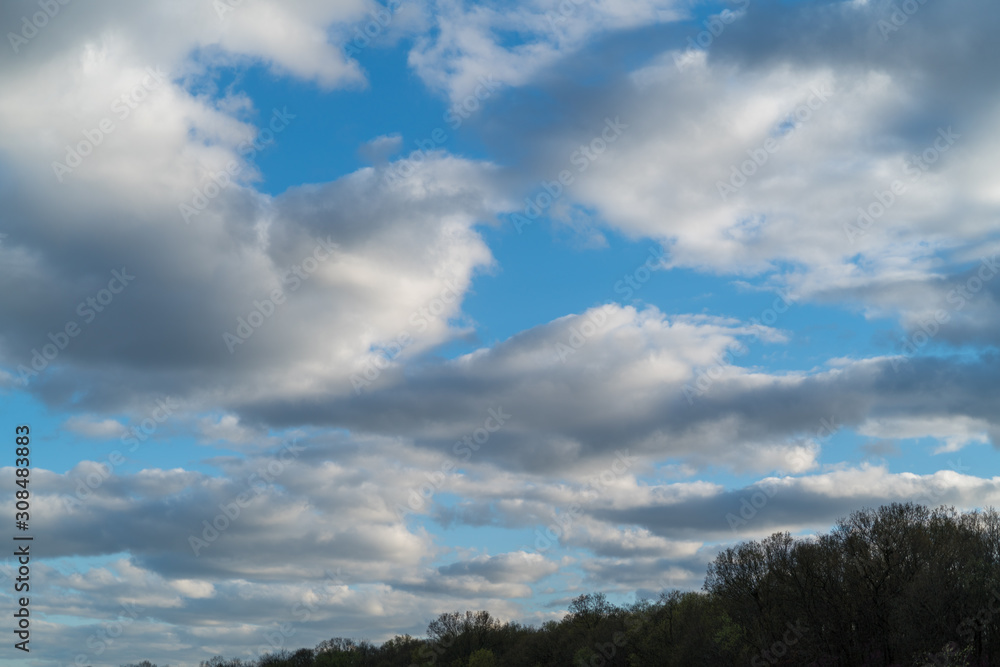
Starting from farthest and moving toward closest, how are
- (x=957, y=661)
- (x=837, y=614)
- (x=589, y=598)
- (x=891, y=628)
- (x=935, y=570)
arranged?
(x=589, y=598) → (x=837, y=614) → (x=891, y=628) → (x=935, y=570) → (x=957, y=661)

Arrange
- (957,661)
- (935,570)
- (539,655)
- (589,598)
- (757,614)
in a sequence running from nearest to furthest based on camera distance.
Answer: (957,661) → (935,570) → (757,614) → (539,655) → (589,598)

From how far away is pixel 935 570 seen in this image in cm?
8594

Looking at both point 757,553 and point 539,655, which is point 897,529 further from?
point 539,655

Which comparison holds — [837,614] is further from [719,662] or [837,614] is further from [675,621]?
[675,621]

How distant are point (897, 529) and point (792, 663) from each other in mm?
21929

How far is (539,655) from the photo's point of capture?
589ft

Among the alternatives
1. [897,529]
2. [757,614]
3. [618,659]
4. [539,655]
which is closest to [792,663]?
[757,614]

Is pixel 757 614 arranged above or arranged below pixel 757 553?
below

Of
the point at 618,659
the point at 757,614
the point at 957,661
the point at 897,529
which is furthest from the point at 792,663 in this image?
the point at 618,659

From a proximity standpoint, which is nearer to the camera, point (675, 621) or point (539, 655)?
point (675, 621)

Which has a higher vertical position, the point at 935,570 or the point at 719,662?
the point at 935,570

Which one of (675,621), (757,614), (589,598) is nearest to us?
(757,614)

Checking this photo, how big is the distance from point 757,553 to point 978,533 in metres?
29.2

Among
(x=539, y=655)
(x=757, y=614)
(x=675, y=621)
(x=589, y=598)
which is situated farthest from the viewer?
(x=589, y=598)
